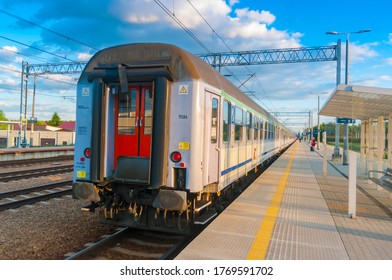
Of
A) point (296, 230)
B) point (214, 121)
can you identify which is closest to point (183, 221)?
point (214, 121)

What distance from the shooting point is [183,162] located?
5461mm

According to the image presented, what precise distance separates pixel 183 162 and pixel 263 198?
13.2ft

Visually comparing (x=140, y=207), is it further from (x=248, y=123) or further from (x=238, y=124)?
(x=248, y=123)

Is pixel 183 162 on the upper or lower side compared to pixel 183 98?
lower

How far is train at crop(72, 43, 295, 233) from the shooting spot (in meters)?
5.43

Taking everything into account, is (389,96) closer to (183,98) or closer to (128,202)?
(183,98)

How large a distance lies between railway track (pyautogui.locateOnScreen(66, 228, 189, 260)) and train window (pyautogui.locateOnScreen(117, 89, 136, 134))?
192cm

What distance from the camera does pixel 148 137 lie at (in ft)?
19.1

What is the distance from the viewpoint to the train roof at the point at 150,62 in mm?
5478

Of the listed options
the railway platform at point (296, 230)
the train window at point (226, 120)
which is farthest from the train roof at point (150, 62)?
the railway platform at point (296, 230)

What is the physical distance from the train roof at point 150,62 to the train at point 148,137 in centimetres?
2

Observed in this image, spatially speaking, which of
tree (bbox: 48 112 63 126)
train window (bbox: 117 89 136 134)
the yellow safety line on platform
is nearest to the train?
train window (bbox: 117 89 136 134)
